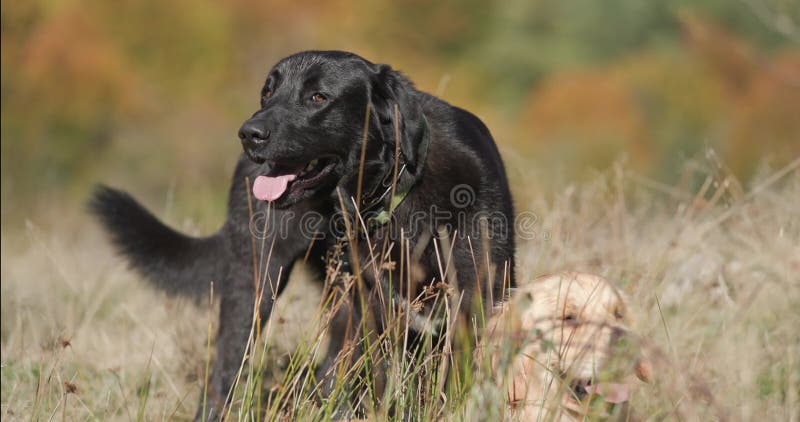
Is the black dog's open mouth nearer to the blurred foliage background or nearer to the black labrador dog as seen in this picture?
the black labrador dog

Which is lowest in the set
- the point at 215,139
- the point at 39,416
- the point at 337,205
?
the point at 215,139

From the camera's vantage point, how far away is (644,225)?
17.5 ft

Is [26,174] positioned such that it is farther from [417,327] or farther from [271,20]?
[417,327]

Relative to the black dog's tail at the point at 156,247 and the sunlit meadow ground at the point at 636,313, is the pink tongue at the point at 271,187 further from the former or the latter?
the black dog's tail at the point at 156,247

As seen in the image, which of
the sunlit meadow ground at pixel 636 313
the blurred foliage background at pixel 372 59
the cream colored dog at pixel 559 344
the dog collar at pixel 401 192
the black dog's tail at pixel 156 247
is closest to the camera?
the cream colored dog at pixel 559 344

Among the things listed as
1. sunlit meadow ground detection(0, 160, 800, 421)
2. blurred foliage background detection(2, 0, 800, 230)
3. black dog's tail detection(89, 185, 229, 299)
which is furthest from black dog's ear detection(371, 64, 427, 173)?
blurred foliage background detection(2, 0, 800, 230)

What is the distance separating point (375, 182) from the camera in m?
3.59

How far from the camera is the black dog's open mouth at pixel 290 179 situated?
3.42m

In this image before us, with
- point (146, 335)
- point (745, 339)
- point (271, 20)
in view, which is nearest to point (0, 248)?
point (146, 335)

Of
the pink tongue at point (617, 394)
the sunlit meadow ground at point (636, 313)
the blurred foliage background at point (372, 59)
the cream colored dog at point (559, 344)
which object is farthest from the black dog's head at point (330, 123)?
the blurred foliage background at point (372, 59)

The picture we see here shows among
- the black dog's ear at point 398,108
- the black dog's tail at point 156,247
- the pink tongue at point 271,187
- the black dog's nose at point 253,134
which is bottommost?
the black dog's tail at point 156,247

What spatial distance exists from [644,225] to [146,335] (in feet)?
9.53

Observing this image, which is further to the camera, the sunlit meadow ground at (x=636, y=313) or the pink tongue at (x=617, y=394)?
the sunlit meadow ground at (x=636, y=313)

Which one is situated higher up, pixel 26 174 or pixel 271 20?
pixel 271 20
